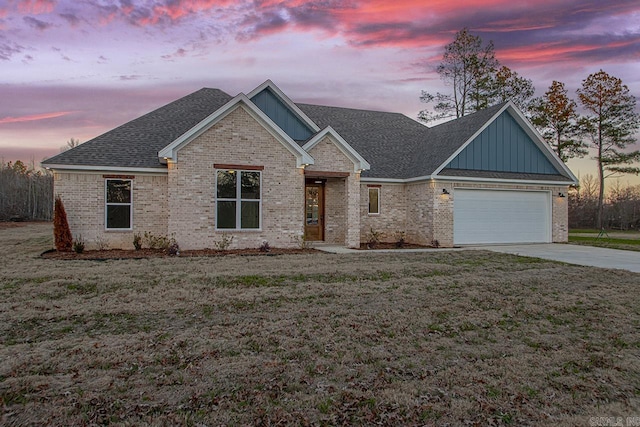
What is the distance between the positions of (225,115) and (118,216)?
5.07 meters

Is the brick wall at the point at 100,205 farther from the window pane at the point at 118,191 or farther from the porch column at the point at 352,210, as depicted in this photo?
the porch column at the point at 352,210

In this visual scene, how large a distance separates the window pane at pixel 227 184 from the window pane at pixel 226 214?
0.28m

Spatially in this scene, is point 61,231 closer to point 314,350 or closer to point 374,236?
point 374,236

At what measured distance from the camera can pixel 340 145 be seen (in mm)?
15266

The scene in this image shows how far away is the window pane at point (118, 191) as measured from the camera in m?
13.6

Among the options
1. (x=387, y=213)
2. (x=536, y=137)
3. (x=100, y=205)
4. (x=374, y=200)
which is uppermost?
(x=536, y=137)

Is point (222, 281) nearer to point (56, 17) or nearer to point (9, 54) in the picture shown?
point (56, 17)

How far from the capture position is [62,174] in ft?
43.1

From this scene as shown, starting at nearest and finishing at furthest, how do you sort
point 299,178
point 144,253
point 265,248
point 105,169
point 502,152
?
point 144,253 → point 105,169 → point 265,248 → point 299,178 → point 502,152

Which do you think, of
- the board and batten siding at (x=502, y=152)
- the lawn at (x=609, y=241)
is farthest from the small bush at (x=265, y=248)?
the lawn at (x=609, y=241)

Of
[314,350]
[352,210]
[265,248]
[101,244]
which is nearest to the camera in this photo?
[314,350]

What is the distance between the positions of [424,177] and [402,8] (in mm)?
6436

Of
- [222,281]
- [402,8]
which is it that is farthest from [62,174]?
[402,8]

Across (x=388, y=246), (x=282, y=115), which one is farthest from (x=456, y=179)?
(x=282, y=115)
